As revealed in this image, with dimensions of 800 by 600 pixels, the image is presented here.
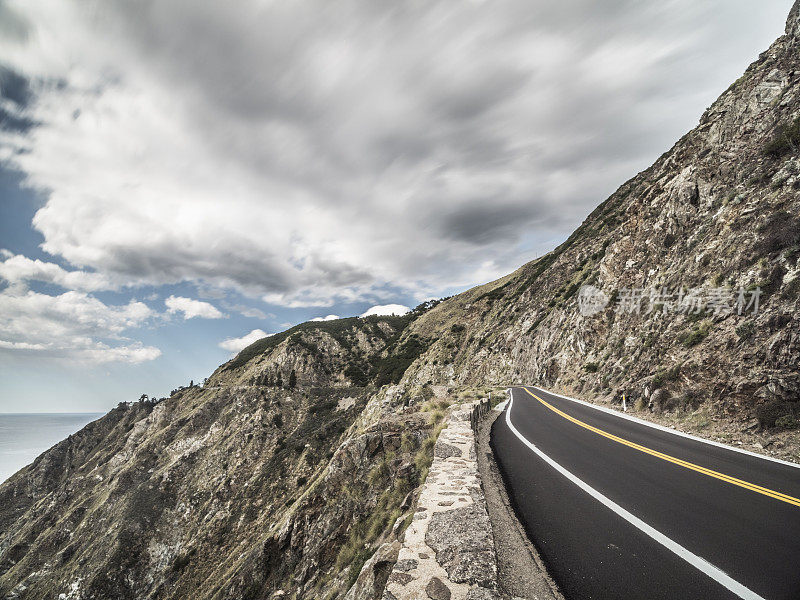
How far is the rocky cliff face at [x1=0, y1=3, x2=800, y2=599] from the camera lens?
1105 cm

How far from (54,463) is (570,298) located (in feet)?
383

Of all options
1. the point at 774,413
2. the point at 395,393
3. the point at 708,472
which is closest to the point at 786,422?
the point at 774,413

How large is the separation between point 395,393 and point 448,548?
35468mm

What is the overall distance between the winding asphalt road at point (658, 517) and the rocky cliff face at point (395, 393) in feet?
7.77

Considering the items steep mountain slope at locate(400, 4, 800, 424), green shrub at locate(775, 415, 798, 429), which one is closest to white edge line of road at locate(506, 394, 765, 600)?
green shrub at locate(775, 415, 798, 429)

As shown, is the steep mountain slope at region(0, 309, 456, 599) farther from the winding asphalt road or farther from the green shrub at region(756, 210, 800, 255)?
the green shrub at region(756, 210, 800, 255)

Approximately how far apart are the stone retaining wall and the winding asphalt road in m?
0.82

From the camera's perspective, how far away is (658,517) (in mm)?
4539

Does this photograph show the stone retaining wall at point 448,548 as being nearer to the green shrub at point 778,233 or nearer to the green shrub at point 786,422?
the green shrub at point 786,422

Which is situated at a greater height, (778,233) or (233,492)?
(778,233)

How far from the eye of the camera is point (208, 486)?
4156cm

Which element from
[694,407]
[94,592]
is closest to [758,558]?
[694,407]

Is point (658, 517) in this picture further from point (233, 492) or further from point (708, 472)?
point (233, 492)

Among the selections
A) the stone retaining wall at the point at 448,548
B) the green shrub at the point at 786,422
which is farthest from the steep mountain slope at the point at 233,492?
the green shrub at the point at 786,422
